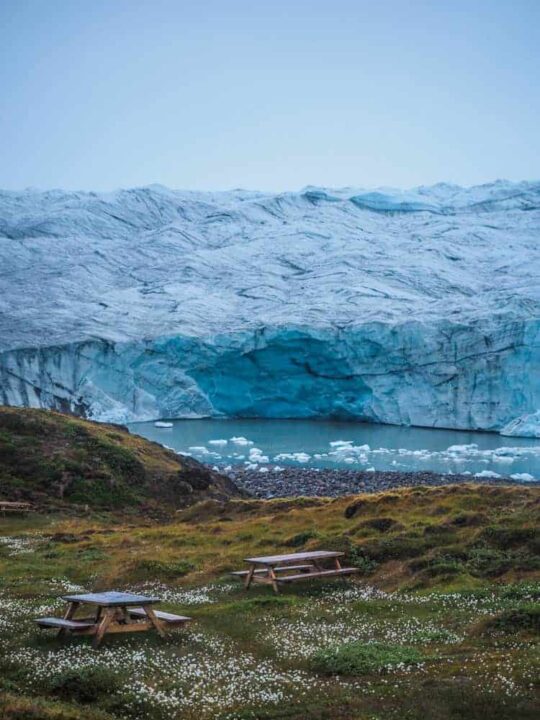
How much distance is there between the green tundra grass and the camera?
306 inches

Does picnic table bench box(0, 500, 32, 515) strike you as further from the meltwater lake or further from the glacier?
the glacier

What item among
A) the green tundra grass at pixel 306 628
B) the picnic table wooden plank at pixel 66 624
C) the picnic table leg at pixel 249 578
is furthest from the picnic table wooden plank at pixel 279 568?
the picnic table wooden plank at pixel 66 624

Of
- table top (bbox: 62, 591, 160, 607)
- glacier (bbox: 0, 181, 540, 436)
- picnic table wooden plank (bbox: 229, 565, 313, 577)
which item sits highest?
glacier (bbox: 0, 181, 540, 436)

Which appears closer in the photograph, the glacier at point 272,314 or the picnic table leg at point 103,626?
the picnic table leg at point 103,626

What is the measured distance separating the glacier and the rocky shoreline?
66.4 feet

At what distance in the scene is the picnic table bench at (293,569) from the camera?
45.3 ft

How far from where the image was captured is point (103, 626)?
1019cm

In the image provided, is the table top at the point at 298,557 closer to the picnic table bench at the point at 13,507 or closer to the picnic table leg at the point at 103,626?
the picnic table leg at the point at 103,626

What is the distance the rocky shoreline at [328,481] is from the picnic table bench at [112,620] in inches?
1086

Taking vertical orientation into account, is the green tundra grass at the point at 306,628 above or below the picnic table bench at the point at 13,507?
above

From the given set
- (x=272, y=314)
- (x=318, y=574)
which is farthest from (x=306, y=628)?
(x=272, y=314)

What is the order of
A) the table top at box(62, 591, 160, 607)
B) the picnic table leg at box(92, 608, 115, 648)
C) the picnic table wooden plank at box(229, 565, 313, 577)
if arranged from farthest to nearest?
the picnic table wooden plank at box(229, 565, 313, 577) < the table top at box(62, 591, 160, 607) < the picnic table leg at box(92, 608, 115, 648)

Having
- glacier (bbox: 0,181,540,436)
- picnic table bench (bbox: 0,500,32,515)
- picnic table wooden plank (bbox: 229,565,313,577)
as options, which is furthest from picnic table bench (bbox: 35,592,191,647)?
glacier (bbox: 0,181,540,436)

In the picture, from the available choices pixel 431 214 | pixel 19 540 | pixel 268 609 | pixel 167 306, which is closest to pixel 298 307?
pixel 167 306
